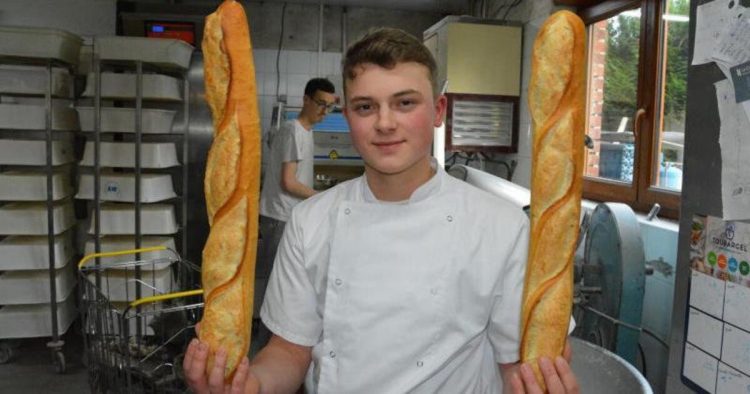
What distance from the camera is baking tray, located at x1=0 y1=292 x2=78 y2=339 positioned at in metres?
3.26

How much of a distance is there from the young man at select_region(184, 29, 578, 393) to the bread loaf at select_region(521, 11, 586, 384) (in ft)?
0.47

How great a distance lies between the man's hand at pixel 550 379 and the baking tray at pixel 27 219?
121 inches

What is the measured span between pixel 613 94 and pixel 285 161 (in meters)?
1.92

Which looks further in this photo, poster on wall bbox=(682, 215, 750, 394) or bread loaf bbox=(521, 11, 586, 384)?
→ poster on wall bbox=(682, 215, 750, 394)

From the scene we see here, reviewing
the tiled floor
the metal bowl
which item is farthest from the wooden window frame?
the tiled floor

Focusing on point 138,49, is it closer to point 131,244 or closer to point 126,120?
point 126,120

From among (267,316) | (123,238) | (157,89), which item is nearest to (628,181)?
(267,316)

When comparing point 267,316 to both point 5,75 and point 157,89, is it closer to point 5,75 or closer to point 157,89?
point 157,89

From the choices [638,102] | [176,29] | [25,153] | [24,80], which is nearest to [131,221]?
[25,153]

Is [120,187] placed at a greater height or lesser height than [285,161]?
lesser

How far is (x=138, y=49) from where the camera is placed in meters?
3.19

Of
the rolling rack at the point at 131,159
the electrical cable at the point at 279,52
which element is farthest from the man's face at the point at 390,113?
the electrical cable at the point at 279,52

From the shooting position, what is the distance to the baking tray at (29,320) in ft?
10.7

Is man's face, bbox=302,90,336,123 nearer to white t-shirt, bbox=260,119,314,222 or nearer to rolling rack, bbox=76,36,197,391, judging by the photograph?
white t-shirt, bbox=260,119,314,222
